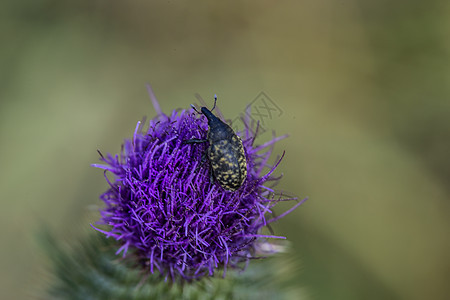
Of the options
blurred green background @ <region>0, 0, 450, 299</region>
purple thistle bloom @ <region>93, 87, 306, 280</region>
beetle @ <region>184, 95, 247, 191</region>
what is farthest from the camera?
A: blurred green background @ <region>0, 0, 450, 299</region>

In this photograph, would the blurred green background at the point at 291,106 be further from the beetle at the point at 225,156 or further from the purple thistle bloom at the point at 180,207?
the beetle at the point at 225,156

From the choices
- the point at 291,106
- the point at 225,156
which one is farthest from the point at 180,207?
the point at 291,106

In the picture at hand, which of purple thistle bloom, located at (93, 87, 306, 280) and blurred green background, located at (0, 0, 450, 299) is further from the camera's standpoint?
blurred green background, located at (0, 0, 450, 299)

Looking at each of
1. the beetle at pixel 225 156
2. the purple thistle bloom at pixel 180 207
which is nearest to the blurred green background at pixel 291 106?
the purple thistle bloom at pixel 180 207

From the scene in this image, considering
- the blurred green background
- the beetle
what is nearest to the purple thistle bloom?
the beetle

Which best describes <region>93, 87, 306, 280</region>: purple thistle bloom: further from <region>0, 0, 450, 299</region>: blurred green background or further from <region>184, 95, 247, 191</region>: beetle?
<region>0, 0, 450, 299</region>: blurred green background

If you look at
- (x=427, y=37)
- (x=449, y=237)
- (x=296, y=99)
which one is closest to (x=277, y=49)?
(x=296, y=99)
